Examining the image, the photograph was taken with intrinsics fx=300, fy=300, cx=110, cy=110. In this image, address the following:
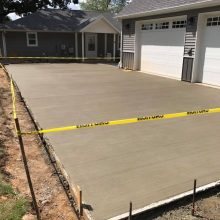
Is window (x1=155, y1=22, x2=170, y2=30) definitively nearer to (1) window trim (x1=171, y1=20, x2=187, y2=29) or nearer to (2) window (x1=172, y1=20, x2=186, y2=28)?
(1) window trim (x1=171, y1=20, x2=187, y2=29)

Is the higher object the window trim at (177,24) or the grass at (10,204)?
→ the window trim at (177,24)

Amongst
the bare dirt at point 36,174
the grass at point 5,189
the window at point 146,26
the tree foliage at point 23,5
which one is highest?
the tree foliage at point 23,5

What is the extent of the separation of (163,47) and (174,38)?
100cm

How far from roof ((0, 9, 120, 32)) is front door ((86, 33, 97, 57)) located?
143 centimetres

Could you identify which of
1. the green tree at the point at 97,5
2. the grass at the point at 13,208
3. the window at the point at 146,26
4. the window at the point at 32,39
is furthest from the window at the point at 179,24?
the green tree at the point at 97,5

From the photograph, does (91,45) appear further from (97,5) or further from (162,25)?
(97,5)

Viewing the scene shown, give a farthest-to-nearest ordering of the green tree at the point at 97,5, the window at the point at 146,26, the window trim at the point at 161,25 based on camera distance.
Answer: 1. the green tree at the point at 97,5
2. the window at the point at 146,26
3. the window trim at the point at 161,25

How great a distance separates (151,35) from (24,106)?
1011cm

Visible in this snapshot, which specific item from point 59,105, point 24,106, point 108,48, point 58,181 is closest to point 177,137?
point 58,181

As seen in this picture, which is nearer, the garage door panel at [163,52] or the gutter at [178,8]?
the gutter at [178,8]

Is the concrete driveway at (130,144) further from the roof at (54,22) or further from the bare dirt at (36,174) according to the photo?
the roof at (54,22)

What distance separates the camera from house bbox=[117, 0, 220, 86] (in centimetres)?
1296

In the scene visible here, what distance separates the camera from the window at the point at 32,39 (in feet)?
86.6

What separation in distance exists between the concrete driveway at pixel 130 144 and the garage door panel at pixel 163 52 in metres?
3.77
